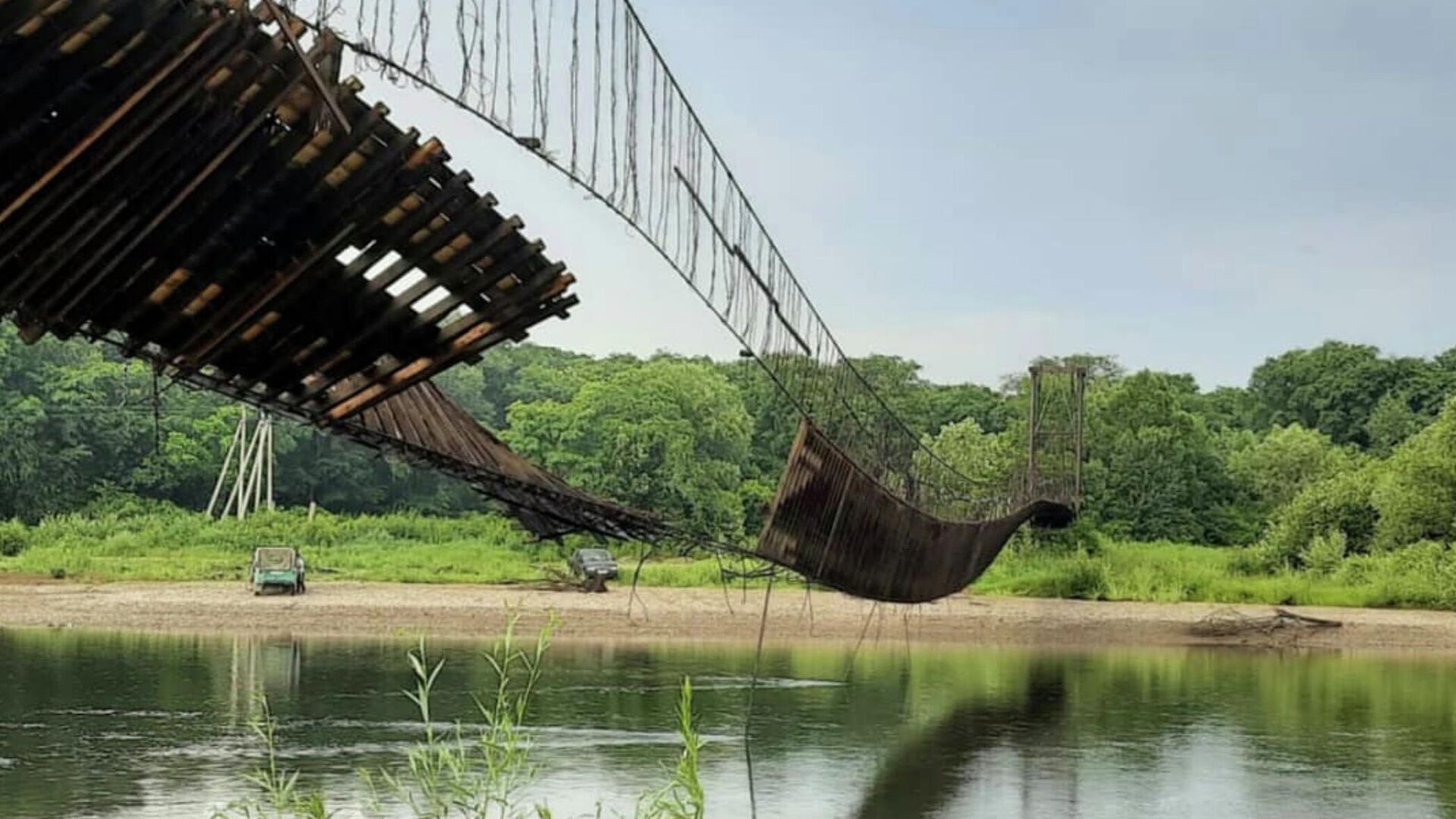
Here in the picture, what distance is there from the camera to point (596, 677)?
2083 centimetres

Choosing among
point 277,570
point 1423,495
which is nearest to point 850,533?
point 277,570

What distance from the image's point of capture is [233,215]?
4539mm

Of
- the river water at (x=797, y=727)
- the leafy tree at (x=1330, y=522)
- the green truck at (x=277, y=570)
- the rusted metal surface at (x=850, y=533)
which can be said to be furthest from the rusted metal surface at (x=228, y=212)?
the leafy tree at (x=1330, y=522)

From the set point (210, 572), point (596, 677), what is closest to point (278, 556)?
point (210, 572)

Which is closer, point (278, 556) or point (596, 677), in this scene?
point (596, 677)

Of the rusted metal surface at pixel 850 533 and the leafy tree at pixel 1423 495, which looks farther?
the leafy tree at pixel 1423 495

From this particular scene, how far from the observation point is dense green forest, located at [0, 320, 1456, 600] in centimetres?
3338

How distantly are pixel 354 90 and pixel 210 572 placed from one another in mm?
27757

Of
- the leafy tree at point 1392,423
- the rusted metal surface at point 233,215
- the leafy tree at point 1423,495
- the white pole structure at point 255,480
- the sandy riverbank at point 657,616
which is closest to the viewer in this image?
the rusted metal surface at point 233,215

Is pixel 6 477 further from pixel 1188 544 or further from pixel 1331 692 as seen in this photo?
pixel 1331 692

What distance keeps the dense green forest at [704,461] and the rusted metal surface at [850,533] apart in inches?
755

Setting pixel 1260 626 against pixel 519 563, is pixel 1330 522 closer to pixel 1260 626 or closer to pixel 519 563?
pixel 1260 626

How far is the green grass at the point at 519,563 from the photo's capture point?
3061 centimetres

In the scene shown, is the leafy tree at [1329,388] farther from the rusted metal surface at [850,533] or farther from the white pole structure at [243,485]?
the rusted metal surface at [850,533]
